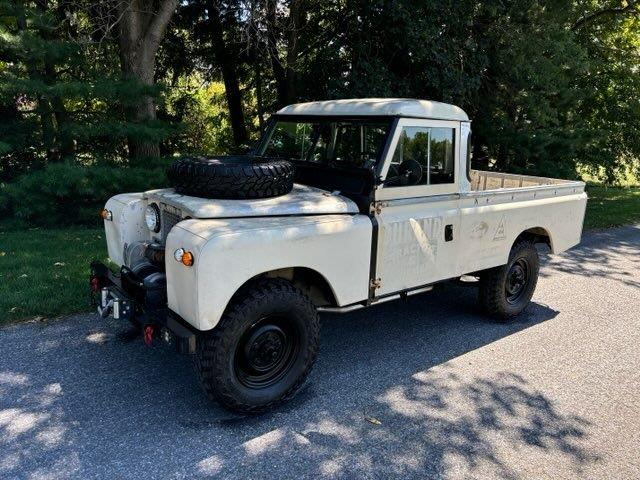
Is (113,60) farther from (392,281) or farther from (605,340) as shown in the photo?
(605,340)

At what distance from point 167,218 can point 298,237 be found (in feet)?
3.71

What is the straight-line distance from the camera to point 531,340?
5.00 m

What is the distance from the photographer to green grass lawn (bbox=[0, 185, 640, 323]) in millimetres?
5113

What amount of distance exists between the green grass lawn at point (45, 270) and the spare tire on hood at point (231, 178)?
2.13 m

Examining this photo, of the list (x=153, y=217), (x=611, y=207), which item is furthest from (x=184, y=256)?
(x=611, y=207)

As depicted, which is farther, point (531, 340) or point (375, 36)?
point (375, 36)

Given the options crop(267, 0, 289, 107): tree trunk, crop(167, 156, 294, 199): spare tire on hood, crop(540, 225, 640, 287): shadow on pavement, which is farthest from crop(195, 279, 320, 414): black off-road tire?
crop(267, 0, 289, 107): tree trunk

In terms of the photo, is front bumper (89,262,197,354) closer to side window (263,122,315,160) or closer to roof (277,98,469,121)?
side window (263,122,315,160)

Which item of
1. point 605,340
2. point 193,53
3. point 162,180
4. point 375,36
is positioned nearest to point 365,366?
point 605,340

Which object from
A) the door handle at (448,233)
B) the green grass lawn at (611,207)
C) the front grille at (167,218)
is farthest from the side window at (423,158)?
the green grass lawn at (611,207)

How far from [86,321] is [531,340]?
163 inches

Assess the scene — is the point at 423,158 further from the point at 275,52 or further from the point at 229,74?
the point at 229,74

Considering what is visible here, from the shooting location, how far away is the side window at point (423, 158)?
14.0ft

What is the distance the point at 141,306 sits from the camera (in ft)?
12.2
